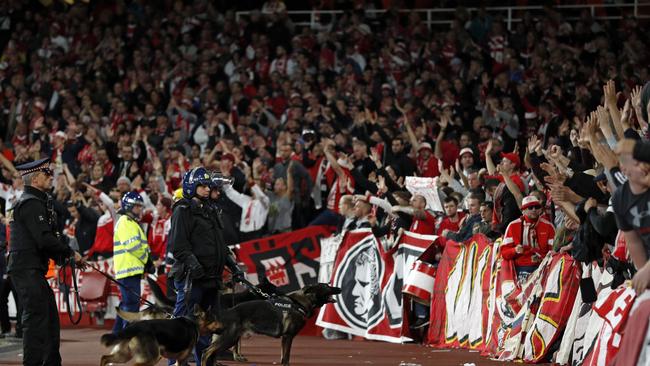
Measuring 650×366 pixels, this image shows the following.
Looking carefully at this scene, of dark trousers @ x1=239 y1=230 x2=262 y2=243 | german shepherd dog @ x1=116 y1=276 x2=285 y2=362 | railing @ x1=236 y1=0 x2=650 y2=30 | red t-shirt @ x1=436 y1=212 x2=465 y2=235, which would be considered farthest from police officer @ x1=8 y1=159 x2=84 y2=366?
railing @ x1=236 y1=0 x2=650 y2=30

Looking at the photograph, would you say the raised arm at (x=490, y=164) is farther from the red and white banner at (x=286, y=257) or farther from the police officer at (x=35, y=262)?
the police officer at (x=35, y=262)

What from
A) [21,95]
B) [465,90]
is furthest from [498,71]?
[21,95]

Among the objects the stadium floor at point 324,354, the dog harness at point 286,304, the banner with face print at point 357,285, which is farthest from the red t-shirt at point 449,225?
the dog harness at point 286,304

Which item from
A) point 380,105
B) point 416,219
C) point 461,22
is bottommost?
point 416,219

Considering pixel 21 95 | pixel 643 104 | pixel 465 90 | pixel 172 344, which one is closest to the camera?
pixel 643 104

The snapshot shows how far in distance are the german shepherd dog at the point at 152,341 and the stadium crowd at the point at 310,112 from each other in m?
4.12

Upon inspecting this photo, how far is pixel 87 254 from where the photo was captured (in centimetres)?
2106

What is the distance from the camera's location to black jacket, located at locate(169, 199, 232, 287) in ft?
41.7

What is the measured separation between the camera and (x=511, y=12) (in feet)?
90.2

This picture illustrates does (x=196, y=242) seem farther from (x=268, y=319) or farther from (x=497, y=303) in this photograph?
(x=497, y=303)

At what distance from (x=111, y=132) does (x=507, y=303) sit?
1350 centimetres

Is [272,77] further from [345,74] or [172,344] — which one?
[172,344]

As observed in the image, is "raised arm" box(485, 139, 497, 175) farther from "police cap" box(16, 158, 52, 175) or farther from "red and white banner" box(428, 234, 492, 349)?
"police cap" box(16, 158, 52, 175)

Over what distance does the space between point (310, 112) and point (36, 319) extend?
39.8 ft
